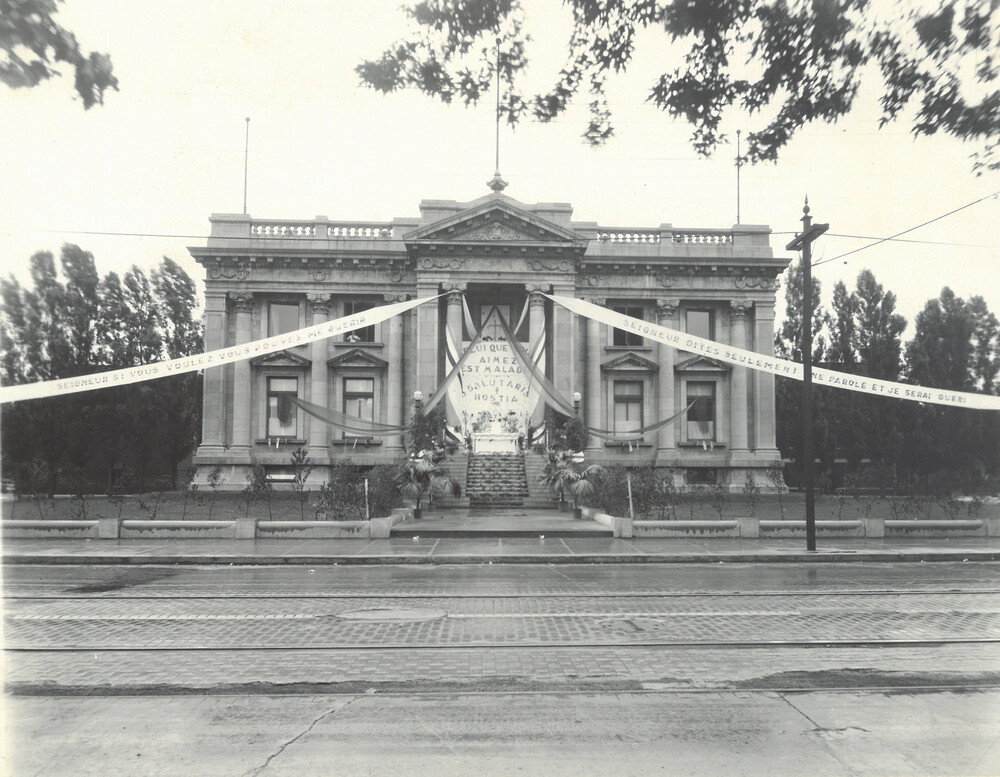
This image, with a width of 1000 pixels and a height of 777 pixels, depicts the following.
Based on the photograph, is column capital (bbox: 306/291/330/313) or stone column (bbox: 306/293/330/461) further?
column capital (bbox: 306/291/330/313)

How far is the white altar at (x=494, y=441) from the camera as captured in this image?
33.4 m

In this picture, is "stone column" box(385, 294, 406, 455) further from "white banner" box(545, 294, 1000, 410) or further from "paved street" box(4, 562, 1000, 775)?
"paved street" box(4, 562, 1000, 775)

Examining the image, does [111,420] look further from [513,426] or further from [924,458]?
[924,458]

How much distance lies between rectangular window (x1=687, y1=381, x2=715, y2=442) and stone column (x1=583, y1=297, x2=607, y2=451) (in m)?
4.76

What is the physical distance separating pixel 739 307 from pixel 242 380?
25.5 meters

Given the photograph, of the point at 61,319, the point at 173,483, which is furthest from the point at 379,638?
the point at 173,483

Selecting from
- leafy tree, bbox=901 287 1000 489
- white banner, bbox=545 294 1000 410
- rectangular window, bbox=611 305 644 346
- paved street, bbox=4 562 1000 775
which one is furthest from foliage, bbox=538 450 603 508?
rectangular window, bbox=611 305 644 346

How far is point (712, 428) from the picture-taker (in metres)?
37.6

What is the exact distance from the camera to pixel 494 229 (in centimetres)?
3453

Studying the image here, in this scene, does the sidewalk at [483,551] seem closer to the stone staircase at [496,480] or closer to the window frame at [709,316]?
the stone staircase at [496,480]

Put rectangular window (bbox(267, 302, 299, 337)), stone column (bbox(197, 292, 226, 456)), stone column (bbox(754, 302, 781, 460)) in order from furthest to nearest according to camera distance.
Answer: stone column (bbox(754, 302, 781, 460)) → rectangular window (bbox(267, 302, 299, 337)) → stone column (bbox(197, 292, 226, 456))

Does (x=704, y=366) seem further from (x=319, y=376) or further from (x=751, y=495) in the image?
(x=319, y=376)

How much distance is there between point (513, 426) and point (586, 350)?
658 cm

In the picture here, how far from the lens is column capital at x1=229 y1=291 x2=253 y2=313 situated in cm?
3597
